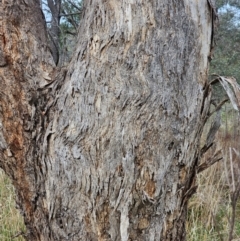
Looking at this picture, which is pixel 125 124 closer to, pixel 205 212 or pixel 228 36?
pixel 205 212

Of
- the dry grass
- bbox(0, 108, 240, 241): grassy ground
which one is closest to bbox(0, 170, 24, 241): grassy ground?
bbox(0, 108, 240, 241): grassy ground

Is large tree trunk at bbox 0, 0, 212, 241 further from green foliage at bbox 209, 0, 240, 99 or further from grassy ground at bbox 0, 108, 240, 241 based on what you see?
green foliage at bbox 209, 0, 240, 99

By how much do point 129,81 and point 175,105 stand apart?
12 centimetres

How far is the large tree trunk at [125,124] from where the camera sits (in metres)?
0.87

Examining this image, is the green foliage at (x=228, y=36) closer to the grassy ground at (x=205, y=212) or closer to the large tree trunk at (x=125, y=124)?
the grassy ground at (x=205, y=212)

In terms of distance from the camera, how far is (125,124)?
0.86 m

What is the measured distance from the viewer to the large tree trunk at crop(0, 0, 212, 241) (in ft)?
2.84

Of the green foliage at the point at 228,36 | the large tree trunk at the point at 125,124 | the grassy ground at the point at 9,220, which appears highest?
the green foliage at the point at 228,36

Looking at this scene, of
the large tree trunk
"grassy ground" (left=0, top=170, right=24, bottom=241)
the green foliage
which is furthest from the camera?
the green foliage

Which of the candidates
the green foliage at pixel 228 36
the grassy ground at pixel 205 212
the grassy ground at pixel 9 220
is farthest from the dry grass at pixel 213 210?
the green foliage at pixel 228 36

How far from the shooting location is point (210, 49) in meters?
0.96

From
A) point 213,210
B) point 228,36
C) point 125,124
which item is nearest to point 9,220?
point 213,210

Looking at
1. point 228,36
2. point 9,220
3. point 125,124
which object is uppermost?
point 228,36

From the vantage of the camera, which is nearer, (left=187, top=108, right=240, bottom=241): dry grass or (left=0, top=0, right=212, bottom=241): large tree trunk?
(left=0, top=0, right=212, bottom=241): large tree trunk
